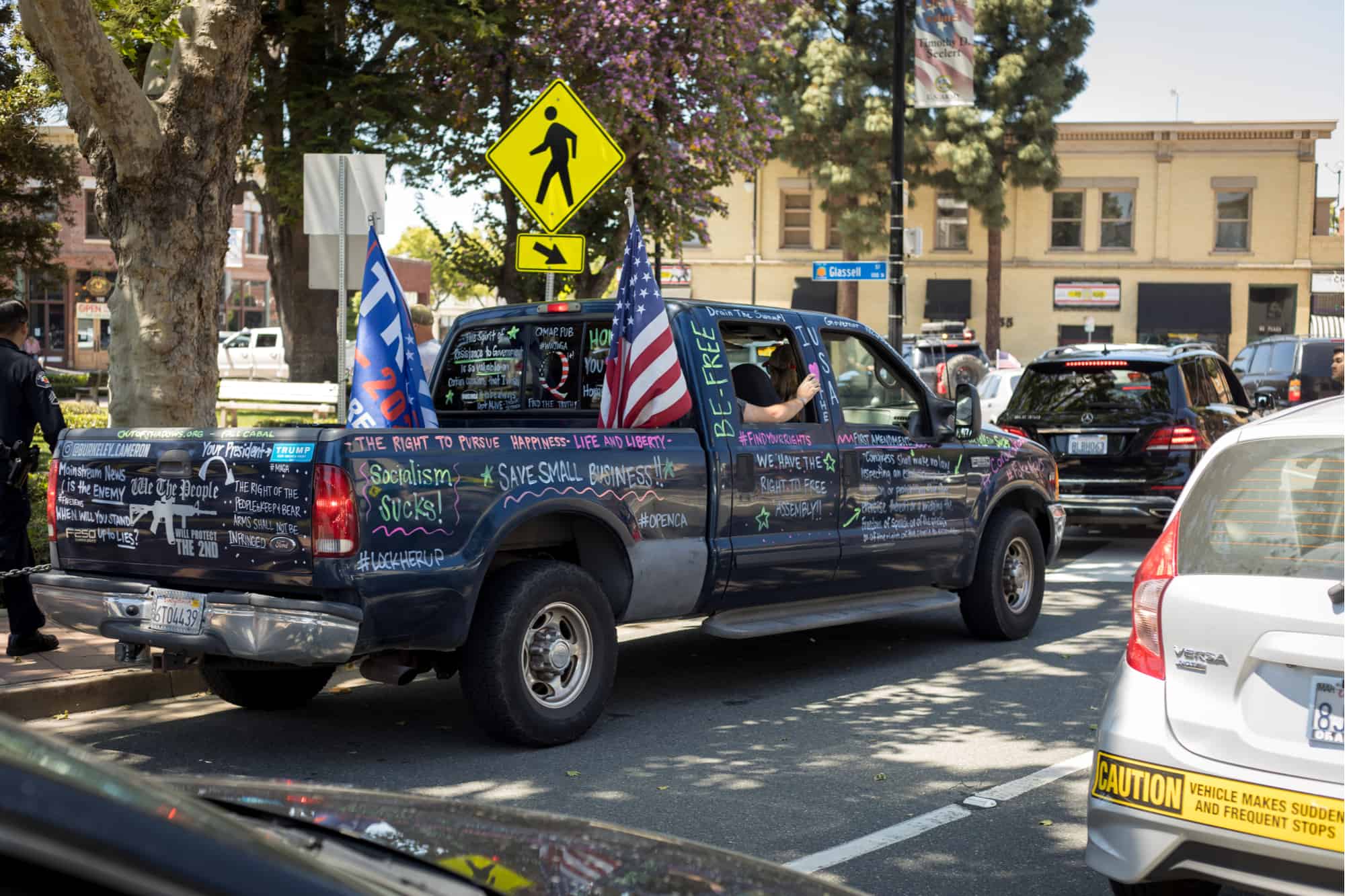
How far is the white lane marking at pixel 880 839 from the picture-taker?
4727mm

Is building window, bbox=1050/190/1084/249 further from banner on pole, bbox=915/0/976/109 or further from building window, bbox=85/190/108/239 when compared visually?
building window, bbox=85/190/108/239

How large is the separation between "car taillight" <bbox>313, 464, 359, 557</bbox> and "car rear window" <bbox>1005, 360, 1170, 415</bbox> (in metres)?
8.99

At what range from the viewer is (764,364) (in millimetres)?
7875

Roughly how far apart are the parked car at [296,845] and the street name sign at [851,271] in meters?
14.0

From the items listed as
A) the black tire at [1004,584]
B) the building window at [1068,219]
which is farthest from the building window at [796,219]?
the black tire at [1004,584]

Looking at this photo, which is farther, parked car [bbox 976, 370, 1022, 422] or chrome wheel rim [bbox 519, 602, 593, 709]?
parked car [bbox 976, 370, 1022, 422]

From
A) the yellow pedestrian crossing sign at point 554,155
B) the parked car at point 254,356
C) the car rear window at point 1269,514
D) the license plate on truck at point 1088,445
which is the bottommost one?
the license plate on truck at point 1088,445

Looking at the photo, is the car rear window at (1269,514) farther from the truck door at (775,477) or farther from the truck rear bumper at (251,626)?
the truck door at (775,477)

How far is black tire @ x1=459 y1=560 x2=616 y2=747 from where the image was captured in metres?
5.99

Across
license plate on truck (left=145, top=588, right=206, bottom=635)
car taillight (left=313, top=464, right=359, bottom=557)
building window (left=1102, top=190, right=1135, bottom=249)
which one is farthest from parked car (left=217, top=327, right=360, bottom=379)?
car taillight (left=313, top=464, right=359, bottom=557)

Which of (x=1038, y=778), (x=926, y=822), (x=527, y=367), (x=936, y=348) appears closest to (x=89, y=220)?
(x=936, y=348)

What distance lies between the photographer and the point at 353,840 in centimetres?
230

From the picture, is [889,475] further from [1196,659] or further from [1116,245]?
[1116,245]

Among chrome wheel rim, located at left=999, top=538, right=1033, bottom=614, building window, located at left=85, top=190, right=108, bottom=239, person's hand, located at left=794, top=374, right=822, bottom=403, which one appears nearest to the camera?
person's hand, located at left=794, top=374, right=822, bottom=403
